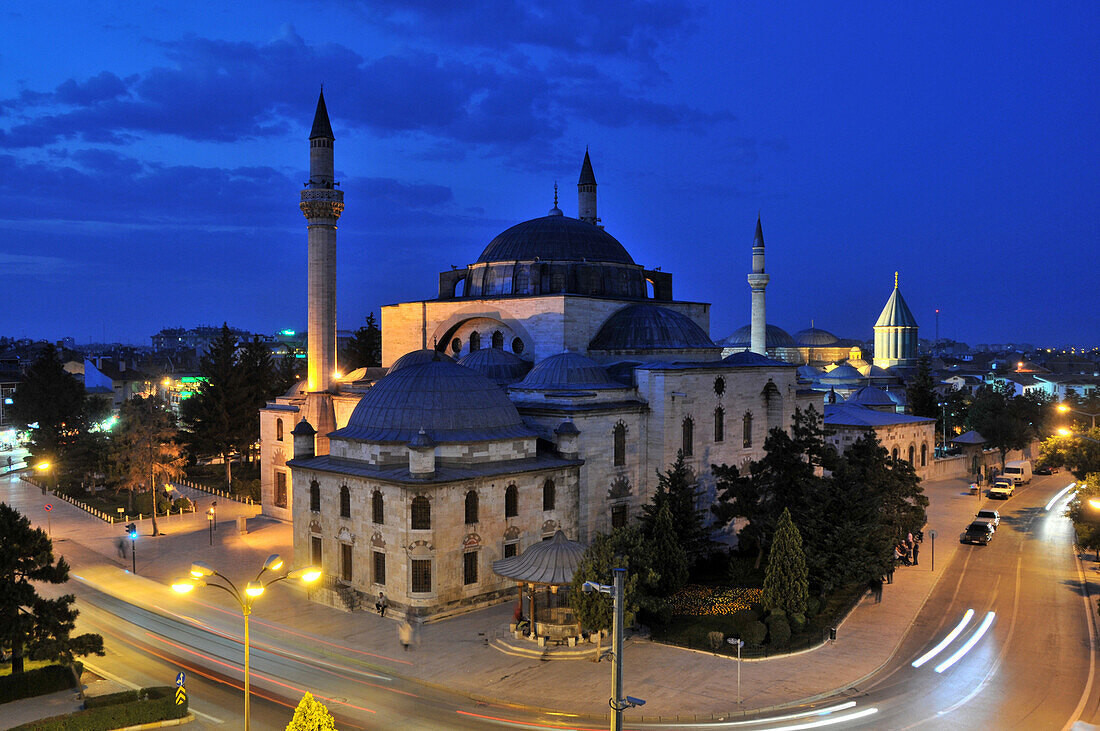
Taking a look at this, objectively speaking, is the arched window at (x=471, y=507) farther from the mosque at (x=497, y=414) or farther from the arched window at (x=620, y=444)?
the arched window at (x=620, y=444)

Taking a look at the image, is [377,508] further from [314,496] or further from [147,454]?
[147,454]

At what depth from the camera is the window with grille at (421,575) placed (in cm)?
2516

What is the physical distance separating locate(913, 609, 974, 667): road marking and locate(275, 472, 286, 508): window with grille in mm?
31079

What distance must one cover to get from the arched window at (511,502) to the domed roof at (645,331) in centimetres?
1194

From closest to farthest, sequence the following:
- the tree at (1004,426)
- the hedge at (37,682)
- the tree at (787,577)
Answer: the hedge at (37,682) < the tree at (787,577) < the tree at (1004,426)

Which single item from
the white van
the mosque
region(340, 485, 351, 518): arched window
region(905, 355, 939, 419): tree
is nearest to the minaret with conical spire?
region(905, 355, 939, 419): tree

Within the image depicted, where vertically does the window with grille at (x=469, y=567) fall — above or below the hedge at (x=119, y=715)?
above

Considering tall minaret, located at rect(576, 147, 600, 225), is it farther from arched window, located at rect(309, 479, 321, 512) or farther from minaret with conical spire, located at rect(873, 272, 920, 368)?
minaret with conical spire, located at rect(873, 272, 920, 368)

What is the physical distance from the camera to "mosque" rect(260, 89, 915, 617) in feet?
85.4

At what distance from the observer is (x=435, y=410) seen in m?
27.9

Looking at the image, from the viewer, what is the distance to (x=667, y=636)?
2303 cm

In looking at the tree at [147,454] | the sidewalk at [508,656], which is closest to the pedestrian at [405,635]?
the sidewalk at [508,656]

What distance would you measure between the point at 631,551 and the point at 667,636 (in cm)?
267

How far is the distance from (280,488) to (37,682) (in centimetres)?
2216
